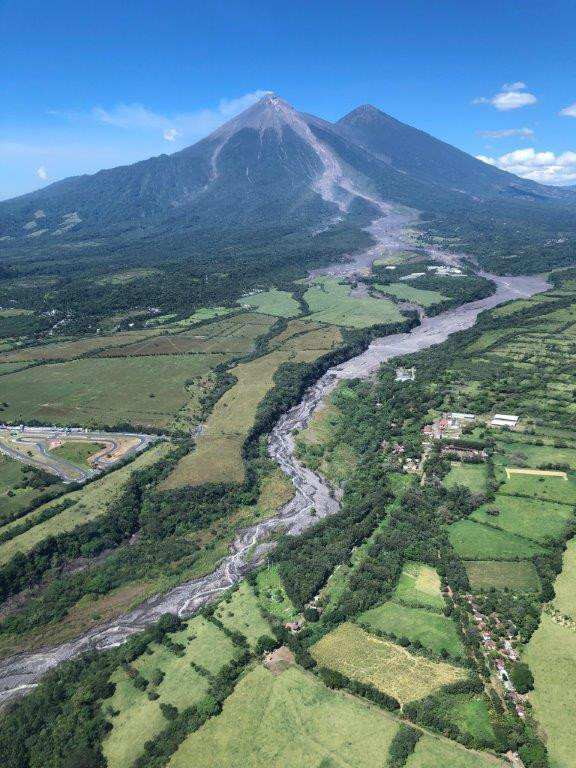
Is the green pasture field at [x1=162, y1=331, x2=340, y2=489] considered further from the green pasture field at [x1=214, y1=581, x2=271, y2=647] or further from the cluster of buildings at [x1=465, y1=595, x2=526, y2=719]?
the cluster of buildings at [x1=465, y1=595, x2=526, y2=719]

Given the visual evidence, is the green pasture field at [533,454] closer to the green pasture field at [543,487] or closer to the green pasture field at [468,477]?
the green pasture field at [543,487]

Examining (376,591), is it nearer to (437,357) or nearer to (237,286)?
(437,357)

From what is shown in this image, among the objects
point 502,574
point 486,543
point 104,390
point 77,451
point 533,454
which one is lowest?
point 502,574

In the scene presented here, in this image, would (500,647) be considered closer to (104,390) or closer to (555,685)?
(555,685)

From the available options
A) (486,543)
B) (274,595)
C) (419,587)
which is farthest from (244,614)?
(486,543)

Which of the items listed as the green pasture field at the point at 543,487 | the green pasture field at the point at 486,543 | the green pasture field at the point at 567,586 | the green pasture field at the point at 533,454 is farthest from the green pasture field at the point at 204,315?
the green pasture field at the point at 567,586

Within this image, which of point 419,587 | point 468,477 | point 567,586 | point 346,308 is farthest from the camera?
point 346,308
